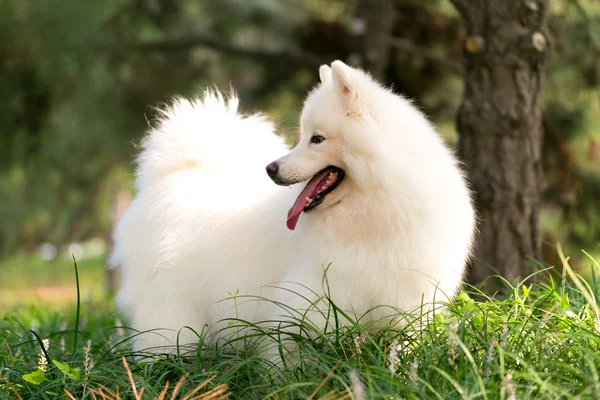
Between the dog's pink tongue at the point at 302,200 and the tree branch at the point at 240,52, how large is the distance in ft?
13.9

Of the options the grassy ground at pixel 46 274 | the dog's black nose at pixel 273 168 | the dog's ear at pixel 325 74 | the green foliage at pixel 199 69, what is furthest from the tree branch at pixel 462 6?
the grassy ground at pixel 46 274

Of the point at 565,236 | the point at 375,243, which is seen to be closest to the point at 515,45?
the point at 375,243

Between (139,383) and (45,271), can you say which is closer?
(139,383)

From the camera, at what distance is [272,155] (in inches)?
147

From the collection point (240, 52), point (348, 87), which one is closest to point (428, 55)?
point (240, 52)

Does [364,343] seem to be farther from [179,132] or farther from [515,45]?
[515,45]

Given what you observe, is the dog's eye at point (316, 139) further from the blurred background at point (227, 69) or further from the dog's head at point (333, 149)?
the blurred background at point (227, 69)

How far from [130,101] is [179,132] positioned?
394cm

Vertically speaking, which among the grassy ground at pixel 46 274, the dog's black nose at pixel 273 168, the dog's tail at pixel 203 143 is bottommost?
the dog's black nose at pixel 273 168

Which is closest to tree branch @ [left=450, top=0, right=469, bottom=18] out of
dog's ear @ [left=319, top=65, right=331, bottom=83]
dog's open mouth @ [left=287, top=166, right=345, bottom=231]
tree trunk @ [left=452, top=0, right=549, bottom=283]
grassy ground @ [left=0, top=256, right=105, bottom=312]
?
tree trunk @ [left=452, top=0, right=549, bottom=283]

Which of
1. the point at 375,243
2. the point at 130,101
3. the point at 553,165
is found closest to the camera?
the point at 375,243

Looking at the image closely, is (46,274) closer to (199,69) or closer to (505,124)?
(199,69)

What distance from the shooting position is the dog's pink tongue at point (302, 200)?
2.87 m

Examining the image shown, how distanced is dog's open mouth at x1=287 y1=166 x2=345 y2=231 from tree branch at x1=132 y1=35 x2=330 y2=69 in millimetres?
4227
